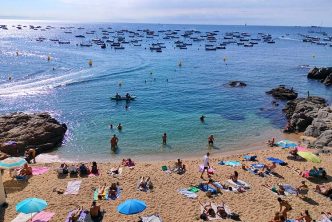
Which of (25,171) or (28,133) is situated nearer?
(25,171)

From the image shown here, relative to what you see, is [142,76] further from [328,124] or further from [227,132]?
[328,124]

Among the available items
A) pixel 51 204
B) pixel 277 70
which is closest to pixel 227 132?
pixel 51 204

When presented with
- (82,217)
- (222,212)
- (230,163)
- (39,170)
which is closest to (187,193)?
(222,212)

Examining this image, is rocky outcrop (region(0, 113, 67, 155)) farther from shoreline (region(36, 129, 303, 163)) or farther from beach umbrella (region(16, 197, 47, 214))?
beach umbrella (region(16, 197, 47, 214))

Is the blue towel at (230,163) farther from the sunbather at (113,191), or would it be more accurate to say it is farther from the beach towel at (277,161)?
the sunbather at (113,191)

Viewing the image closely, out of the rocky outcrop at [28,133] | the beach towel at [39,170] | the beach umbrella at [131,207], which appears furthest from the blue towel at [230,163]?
the rocky outcrop at [28,133]

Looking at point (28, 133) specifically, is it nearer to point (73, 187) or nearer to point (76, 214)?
point (73, 187)
